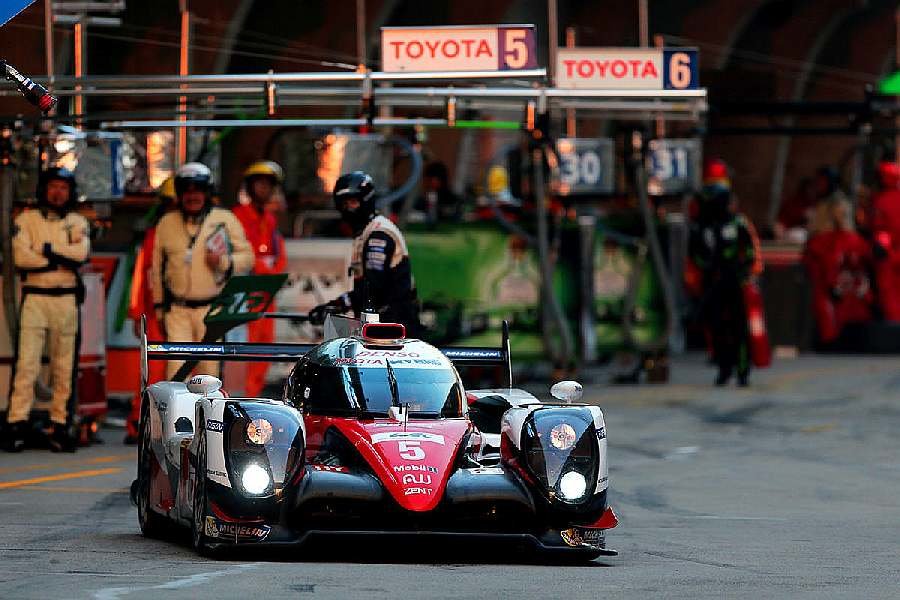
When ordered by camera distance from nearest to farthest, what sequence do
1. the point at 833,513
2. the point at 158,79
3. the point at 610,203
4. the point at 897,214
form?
the point at 833,513, the point at 158,79, the point at 610,203, the point at 897,214

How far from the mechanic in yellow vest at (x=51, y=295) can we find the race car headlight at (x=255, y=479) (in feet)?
20.6

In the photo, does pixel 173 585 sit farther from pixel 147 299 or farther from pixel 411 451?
pixel 147 299

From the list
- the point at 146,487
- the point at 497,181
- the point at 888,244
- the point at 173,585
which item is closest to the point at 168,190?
the point at 146,487

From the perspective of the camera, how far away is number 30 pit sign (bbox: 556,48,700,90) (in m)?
16.6

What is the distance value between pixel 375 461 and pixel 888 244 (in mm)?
18813

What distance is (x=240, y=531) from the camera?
10.0 metres

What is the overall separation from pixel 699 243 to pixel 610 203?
8.13 ft

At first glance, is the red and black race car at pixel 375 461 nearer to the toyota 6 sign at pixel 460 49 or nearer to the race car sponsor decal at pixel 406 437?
the race car sponsor decal at pixel 406 437

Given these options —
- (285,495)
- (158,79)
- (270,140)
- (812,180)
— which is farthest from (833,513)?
(812,180)

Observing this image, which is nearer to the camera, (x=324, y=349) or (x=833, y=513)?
(x=324, y=349)

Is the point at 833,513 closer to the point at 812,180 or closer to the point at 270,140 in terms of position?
the point at 270,140

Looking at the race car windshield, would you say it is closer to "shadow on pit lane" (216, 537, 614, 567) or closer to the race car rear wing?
"shadow on pit lane" (216, 537, 614, 567)

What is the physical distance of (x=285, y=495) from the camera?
32.8 ft

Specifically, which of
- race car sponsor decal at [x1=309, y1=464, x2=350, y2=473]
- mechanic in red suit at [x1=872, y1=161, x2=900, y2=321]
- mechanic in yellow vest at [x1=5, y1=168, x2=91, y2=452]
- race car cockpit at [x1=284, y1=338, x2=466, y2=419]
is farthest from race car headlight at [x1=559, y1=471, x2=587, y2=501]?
mechanic in red suit at [x1=872, y1=161, x2=900, y2=321]
